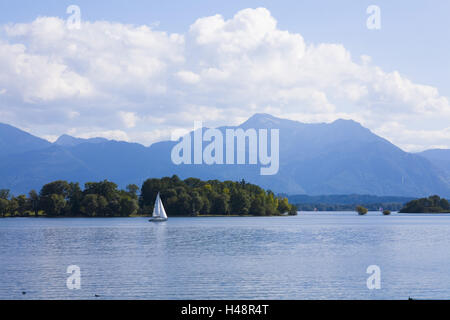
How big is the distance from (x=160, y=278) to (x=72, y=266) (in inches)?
463

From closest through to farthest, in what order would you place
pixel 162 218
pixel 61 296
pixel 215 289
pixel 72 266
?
1. pixel 61 296
2. pixel 215 289
3. pixel 72 266
4. pixel 162 218

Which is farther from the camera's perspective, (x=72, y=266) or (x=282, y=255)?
(x=282, y=255)

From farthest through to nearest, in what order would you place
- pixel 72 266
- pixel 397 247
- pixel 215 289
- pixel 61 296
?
1. pixel 397 247
2. pixel 72 266
3. pixel 215 289
4. pixel 61 296

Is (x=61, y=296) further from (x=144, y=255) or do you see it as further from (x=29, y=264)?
(x=144, y=255)

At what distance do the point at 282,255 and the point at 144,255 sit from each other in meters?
15.3

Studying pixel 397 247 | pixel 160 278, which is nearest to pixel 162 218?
pixel 397 247

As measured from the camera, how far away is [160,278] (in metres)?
42.0
